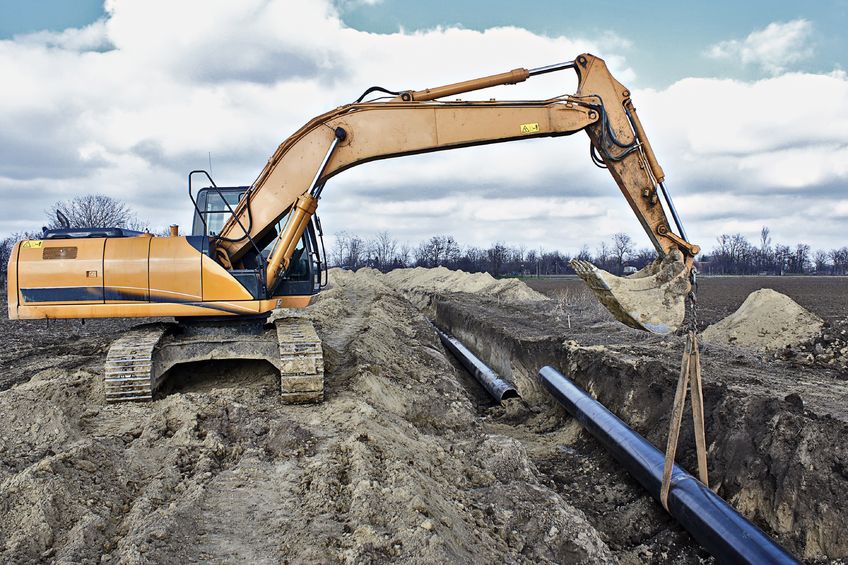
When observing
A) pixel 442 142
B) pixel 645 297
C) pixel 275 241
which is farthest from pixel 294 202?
pixel 645 297

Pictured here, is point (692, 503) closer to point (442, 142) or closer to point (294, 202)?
point (442, 142)

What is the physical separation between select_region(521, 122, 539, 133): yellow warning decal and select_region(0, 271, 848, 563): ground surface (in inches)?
140

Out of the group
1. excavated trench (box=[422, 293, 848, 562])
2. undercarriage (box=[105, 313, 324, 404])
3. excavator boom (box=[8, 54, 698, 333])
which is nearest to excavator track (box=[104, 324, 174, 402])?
undercarriage (box=[105, 313, 324, 404])

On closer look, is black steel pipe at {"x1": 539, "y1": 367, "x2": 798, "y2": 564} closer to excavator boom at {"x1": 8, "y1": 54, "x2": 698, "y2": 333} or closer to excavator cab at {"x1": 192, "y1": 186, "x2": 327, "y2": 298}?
excavator boom at {"x1": 8, "y1": 54, "x2": 698, "y2": 333}

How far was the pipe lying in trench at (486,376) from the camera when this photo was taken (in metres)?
9.96

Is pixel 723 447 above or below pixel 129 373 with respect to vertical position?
below

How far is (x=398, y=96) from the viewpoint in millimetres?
7398

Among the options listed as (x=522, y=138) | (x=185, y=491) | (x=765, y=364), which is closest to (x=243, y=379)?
(x=185, y=491)

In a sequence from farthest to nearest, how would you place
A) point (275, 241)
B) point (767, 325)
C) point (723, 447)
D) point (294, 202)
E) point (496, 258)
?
1. point (496, 258)
2. point (767, 325)
3. point (275, 241)
4. point (294, 202)
5. point (723, 447)

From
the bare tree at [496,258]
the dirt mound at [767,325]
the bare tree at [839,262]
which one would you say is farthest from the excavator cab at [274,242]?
the bare tree at [839,262]

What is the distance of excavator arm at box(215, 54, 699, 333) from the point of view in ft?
21.9

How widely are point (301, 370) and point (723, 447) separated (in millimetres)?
4633

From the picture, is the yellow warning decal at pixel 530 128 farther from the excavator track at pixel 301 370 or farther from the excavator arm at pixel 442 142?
the excavator track at pixel 301 370

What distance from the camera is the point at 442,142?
7.35 meters
